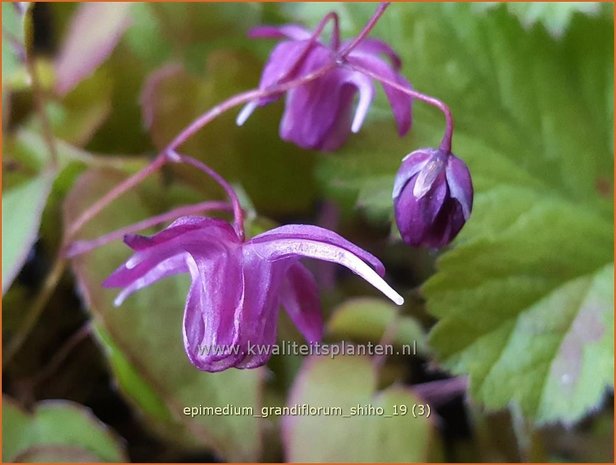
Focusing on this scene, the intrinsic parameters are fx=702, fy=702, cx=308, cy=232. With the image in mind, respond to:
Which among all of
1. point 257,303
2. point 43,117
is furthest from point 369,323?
point 43,117

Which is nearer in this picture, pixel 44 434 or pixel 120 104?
pixel 44 434

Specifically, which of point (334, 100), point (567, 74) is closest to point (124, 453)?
point (334, 100)

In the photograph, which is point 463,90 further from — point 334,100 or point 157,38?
point 157,38

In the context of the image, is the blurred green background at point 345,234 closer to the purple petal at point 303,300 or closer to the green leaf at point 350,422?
the green leaf at point 350,422

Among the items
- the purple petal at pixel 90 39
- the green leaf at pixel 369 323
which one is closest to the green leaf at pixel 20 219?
the purple petal at pixel 90 39

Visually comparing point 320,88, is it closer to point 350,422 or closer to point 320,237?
point 320,237

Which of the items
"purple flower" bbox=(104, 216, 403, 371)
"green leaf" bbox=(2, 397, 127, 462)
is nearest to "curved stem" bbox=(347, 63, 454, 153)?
"purple flower" bbox=(104, 216, 403, 371)
